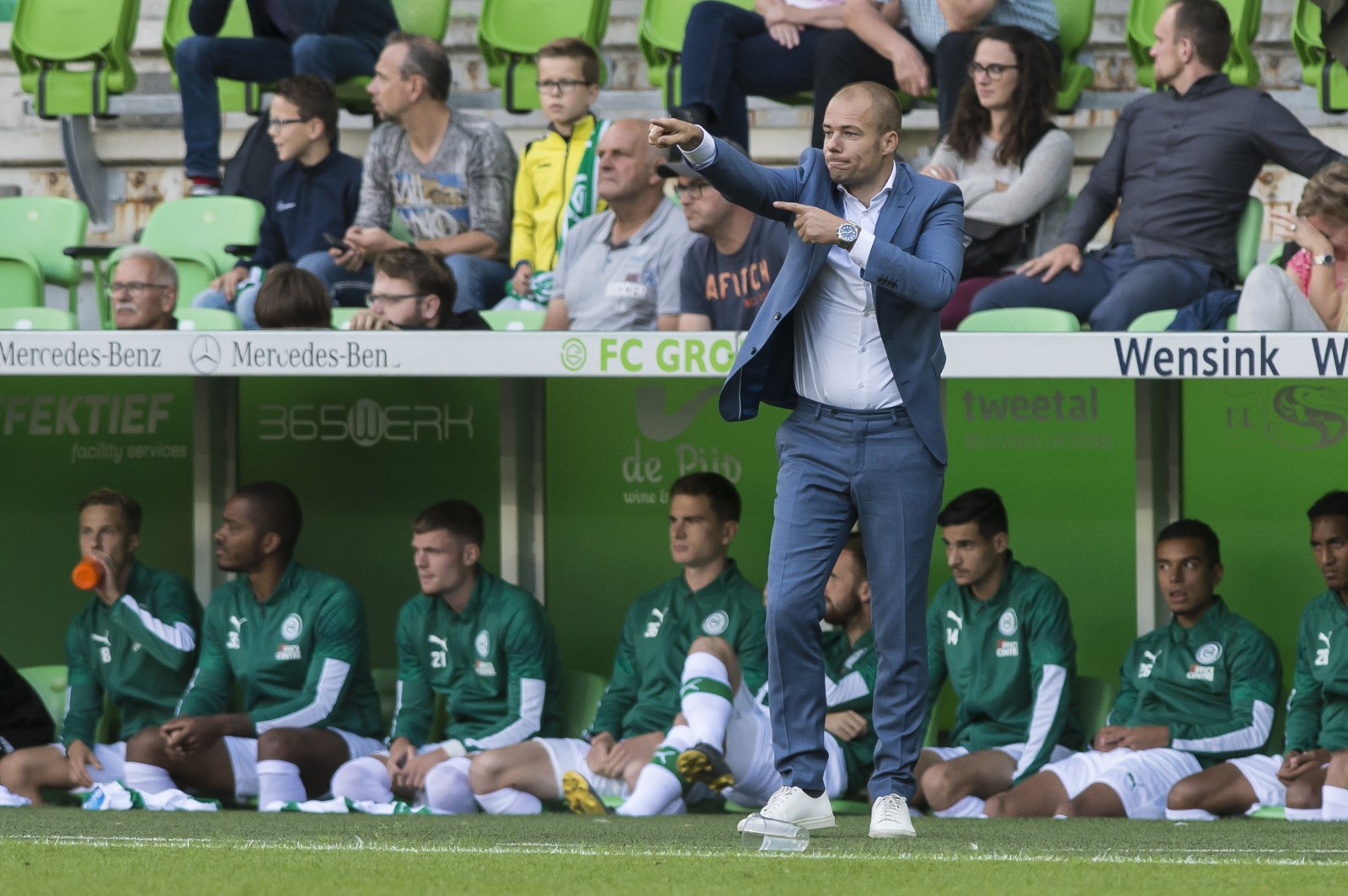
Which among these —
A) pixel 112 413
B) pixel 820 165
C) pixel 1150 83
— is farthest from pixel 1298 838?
pixel 112 413

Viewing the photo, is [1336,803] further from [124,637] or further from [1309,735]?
[124,637]

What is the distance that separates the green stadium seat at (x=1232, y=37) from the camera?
26.0ft

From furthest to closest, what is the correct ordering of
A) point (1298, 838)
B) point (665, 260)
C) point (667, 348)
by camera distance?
point (665, 260) < point (667, 348) < point (1298, 838)

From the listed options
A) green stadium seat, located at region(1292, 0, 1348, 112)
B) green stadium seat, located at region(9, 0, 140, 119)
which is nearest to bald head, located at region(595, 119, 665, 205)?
green stadium seat, located at region(1292, 0, 1348, 112)

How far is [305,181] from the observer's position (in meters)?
7.80

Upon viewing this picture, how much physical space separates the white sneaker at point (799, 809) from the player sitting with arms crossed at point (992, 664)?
1.69 metres

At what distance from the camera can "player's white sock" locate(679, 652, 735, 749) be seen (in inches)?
222

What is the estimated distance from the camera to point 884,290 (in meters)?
4.20

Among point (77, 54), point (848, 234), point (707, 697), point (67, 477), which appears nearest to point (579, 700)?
point (707, 697)

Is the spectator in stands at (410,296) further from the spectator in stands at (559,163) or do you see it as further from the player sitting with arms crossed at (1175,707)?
the player sitting with arms crossed at (1175,707)

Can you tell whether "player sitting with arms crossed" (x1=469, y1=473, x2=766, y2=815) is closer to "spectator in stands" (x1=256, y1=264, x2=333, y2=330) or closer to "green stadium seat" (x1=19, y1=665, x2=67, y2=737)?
"spectator in stands" (x1=256, y1=264, x2=333, y2=330)

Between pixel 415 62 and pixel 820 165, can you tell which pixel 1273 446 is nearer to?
pixel 820 165

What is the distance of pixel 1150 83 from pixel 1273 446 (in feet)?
7.18

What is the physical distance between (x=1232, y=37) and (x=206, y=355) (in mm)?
4531
